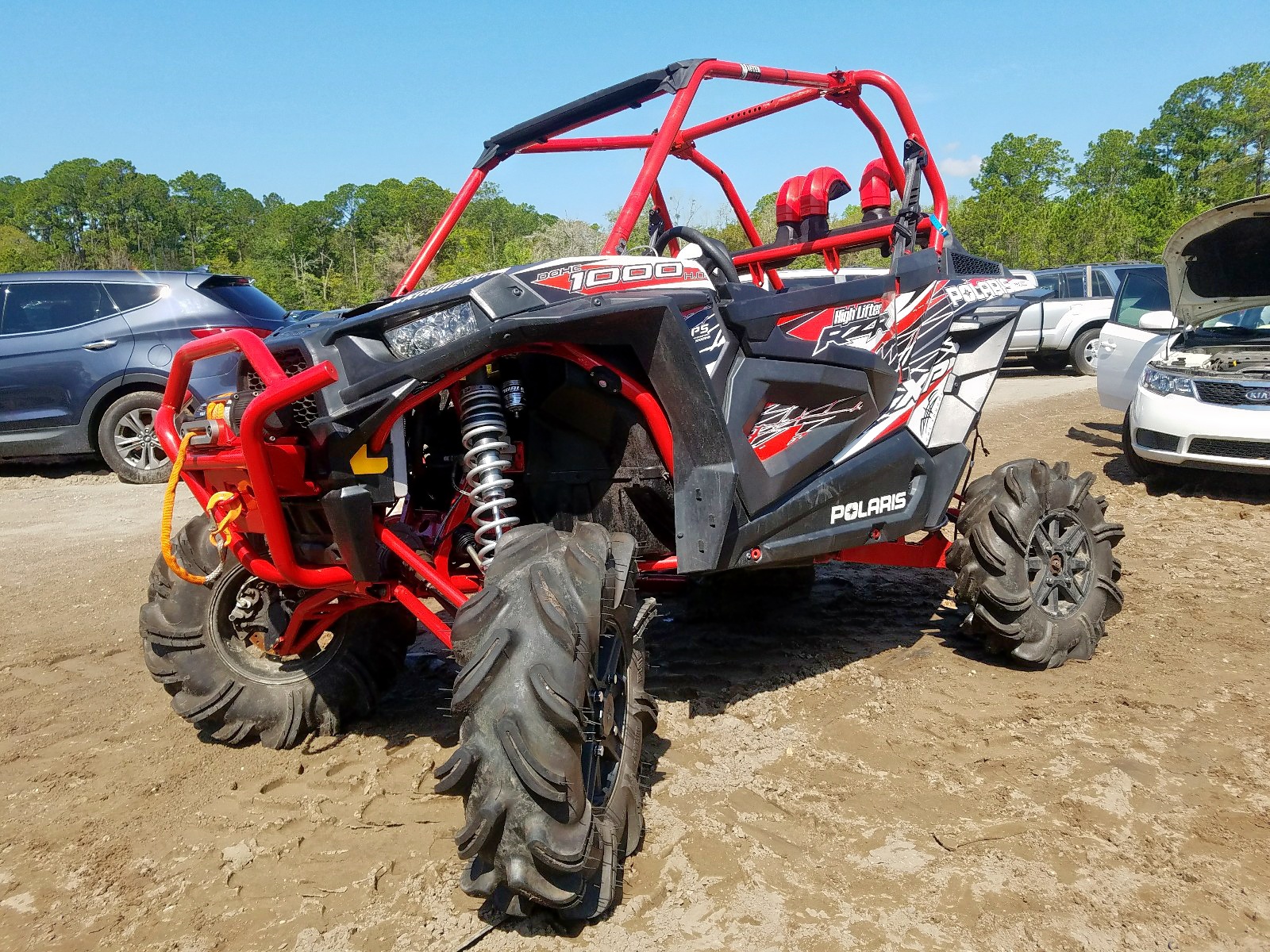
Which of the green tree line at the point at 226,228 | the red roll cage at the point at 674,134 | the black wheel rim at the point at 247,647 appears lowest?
the black wheel rim at the point at 247,647

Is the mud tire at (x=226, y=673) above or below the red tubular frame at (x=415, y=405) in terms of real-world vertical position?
below

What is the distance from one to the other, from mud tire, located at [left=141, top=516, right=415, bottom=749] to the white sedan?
668cm

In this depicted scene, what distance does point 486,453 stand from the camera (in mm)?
3049

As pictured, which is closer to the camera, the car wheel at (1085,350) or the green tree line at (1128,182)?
the car wheel at (1085,350)

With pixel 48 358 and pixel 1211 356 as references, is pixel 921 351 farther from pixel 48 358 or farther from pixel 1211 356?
pixel 48 358

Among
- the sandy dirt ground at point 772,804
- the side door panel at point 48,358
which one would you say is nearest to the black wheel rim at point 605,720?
the sandy dirt ground at point 772,804

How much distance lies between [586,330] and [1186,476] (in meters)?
7.00

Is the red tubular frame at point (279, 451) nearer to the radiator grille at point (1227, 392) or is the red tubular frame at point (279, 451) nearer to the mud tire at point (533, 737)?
the mud tire at point (533, 737)

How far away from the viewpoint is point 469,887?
242cm

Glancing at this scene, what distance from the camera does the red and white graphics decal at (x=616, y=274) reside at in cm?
298

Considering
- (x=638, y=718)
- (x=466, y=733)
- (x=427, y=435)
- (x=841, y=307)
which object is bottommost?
(x=638, y=718)

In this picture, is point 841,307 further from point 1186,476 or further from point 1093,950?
point 1186,476

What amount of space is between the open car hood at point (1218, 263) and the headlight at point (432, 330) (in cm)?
673

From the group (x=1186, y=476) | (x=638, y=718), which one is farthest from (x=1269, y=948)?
(x=1186, y=476)
